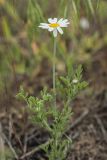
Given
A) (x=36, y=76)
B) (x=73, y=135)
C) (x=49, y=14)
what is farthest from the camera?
(x=49, y=14)

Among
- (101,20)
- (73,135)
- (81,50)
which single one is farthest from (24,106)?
Result: (101,20)

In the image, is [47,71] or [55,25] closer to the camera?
[55,25]

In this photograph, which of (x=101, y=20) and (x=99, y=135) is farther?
(x=101, y=20)

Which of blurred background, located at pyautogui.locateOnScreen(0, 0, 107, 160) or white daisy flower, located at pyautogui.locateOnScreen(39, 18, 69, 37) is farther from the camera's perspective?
blurred background, located at pyautogui.locateOnScreen(0, 0, 107, 160)

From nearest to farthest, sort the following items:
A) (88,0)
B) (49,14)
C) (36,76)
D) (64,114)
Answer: (64,114)
(88,0)
(36,76)
(49,14)

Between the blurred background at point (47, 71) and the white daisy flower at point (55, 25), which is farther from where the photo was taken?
the blurred background at point (47, 71)

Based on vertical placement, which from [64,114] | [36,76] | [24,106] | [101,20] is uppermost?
[101,20]

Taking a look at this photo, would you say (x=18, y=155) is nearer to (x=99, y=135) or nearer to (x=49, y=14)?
(x=99, y=135)

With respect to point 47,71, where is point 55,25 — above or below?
below
